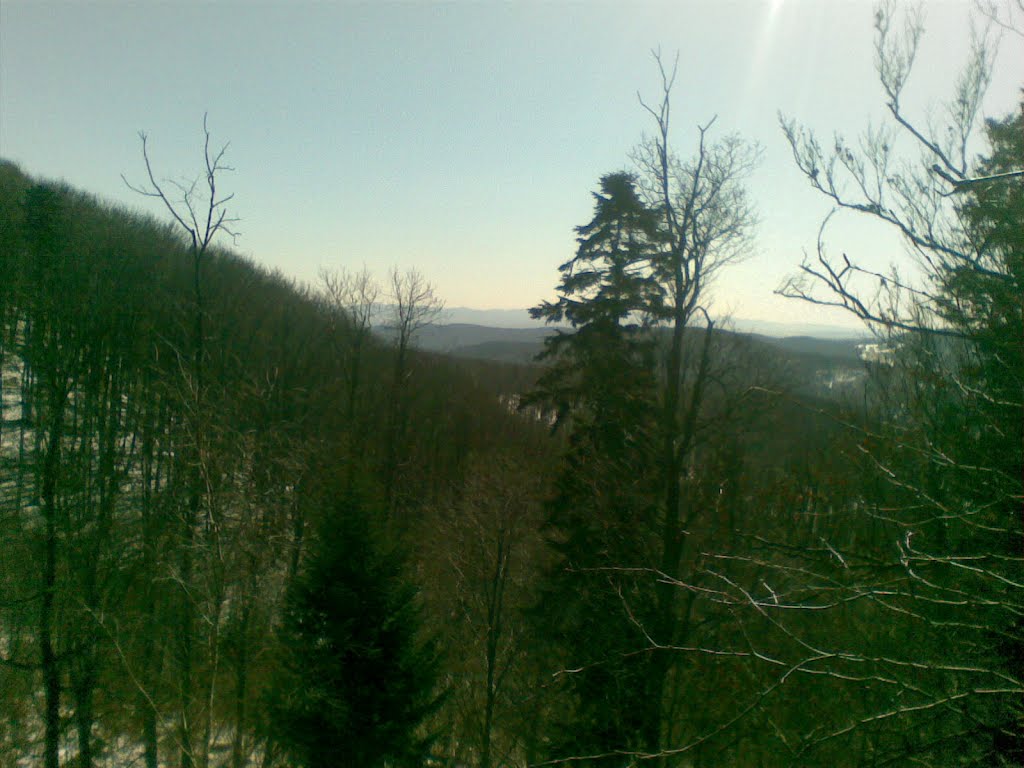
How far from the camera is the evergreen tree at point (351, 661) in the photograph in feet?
26.5

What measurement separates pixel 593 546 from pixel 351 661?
4797 mm

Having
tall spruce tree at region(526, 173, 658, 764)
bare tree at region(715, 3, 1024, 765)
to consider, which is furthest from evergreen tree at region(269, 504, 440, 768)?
bare tree at region(715, 3, 1024, 765)

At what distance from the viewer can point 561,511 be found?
12508mm

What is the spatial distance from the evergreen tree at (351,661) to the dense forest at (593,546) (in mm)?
41

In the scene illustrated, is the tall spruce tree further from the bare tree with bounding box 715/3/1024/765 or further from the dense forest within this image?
the bare tree with bounding box 715/3/1024/765

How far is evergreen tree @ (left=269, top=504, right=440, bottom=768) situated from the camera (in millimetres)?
8078

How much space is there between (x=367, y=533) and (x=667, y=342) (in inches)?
228

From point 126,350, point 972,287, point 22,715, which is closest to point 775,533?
point 972,287

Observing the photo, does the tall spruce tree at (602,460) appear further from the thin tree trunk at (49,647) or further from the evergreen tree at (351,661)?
the thin tree trunk at (49,647)

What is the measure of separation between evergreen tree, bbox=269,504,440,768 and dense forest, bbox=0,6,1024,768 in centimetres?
4

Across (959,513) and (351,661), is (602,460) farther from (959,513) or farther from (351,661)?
(959,513)

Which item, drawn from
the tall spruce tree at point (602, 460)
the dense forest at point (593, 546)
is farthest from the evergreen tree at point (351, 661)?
the tall spruce tree at point (602, 460)

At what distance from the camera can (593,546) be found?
11.6 meters

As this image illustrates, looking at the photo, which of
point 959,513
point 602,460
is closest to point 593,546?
point 602,460
